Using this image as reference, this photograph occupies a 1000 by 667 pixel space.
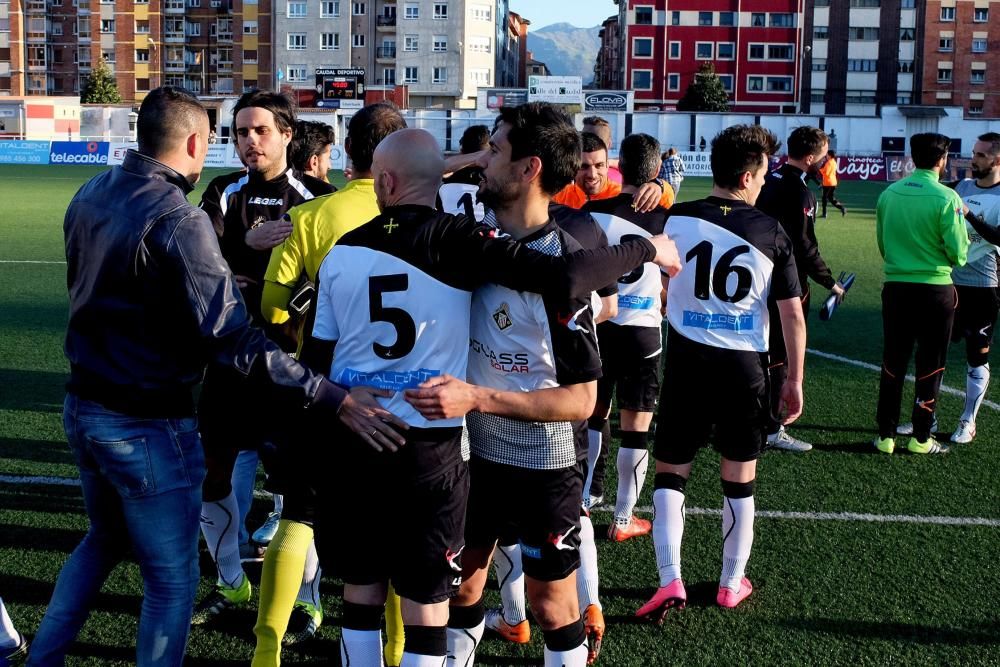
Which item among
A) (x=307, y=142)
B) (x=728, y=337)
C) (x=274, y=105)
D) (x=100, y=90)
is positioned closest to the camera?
(x=728, y=337)

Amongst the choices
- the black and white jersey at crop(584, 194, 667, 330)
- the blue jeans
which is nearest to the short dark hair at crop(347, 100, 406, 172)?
the blue jeans

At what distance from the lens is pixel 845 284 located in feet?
21.2

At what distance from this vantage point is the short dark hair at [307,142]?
5727 mm

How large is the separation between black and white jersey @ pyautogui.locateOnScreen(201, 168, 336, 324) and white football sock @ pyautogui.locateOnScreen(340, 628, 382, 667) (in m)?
2.10

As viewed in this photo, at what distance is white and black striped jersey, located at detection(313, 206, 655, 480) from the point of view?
304cm

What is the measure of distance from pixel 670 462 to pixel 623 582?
2.38ft

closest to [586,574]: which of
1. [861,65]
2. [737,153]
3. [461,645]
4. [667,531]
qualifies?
[667,531]

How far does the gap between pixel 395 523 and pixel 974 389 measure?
6338 mm

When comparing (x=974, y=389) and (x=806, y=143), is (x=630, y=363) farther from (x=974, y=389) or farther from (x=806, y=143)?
(x=974, y=389)

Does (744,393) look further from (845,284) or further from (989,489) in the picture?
(989,489)

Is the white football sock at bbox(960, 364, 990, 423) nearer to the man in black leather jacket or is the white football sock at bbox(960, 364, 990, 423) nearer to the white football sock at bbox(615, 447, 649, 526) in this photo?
the white football sock at bbox(615, 447, 649, 526)

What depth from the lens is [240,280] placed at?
16.3ft

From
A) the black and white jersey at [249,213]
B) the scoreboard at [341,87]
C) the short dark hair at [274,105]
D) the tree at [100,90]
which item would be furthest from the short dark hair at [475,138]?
the tree at [100,90]

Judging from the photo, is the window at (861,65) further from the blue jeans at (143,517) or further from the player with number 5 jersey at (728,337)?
the blue jeans at (143,517)
